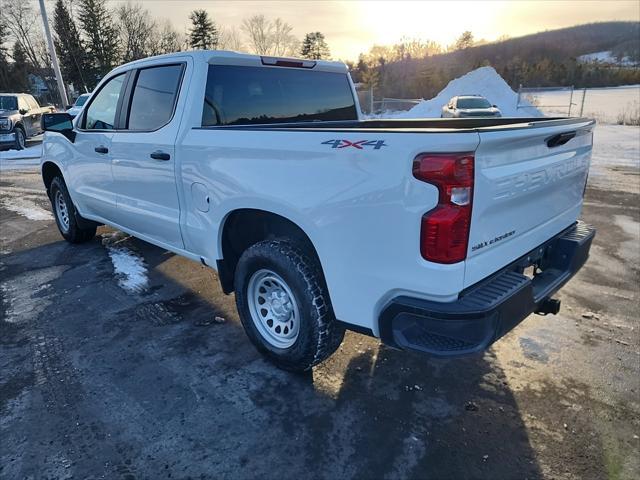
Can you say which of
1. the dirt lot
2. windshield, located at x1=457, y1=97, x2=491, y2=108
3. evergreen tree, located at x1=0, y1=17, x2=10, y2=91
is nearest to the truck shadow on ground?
the dirt lot

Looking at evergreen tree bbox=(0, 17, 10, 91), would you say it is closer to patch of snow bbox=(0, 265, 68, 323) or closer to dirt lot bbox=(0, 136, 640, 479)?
patch of snow bbox=(0, 265, 68, 323)

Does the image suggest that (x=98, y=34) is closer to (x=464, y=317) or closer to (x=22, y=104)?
(x=22, y=104)

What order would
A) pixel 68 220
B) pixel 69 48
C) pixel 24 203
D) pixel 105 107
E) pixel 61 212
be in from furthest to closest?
pixel 69 48, pixel 24 203, pixel 61 212, pixel 68 220, pixel 105 107

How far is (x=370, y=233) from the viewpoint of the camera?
2221mm

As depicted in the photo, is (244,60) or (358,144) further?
(244,60)

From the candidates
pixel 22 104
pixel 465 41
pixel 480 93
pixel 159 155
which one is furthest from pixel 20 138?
pixel 465 41

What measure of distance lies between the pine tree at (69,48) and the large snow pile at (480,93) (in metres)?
34.8

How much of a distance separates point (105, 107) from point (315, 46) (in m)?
63.3

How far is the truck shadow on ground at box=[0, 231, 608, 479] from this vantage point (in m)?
2.29

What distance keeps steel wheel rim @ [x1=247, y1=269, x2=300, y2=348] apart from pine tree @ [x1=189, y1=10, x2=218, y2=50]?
5635cm

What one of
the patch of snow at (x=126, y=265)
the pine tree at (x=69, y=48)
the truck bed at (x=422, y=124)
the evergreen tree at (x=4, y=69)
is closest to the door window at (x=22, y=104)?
the patch of snow at (x=126, y=265)

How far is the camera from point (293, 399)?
2787 millimetres

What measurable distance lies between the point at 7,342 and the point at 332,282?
2.80 meters

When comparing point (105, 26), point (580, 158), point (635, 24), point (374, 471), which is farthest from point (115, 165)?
point (635, 24)
